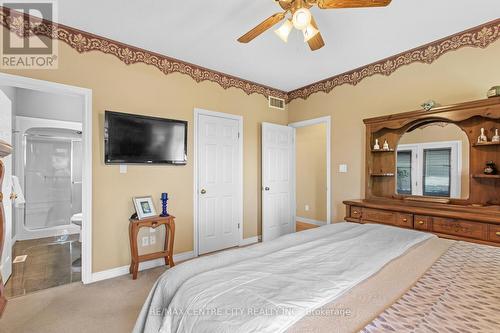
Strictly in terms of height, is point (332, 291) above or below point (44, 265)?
above

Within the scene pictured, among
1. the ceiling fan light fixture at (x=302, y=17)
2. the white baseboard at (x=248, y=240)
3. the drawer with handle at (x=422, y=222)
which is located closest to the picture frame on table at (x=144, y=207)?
the white baseboard at (x=248, y=240)

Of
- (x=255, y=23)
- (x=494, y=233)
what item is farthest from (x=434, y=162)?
(x=255, y=23)

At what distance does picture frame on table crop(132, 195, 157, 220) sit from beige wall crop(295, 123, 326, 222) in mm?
3358

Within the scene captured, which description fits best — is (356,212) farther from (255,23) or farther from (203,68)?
(203,68)

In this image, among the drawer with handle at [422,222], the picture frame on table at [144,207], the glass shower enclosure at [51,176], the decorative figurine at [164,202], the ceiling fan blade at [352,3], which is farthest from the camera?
the glass shower enclosure at [51,176]

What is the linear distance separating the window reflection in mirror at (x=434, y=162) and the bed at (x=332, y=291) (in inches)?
49.6

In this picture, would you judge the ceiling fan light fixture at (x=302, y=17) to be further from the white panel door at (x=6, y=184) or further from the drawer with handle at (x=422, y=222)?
the white panel door at (x=6, y=184)

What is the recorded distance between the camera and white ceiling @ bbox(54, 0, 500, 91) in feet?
7.29

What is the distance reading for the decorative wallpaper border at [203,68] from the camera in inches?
95.3

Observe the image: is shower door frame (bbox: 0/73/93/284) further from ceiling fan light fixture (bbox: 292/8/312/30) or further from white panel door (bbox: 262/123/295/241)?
white panel door (bbox: 262/123/295/241)

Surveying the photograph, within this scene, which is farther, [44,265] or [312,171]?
[312,171]

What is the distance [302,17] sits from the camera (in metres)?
1.71

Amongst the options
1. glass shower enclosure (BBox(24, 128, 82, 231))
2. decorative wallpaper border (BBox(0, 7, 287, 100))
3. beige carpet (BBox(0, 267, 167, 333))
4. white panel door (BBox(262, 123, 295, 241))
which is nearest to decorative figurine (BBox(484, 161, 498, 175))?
white panel door (BBox(262, 123, 295, 241))

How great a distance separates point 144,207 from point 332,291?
8.12 ft
